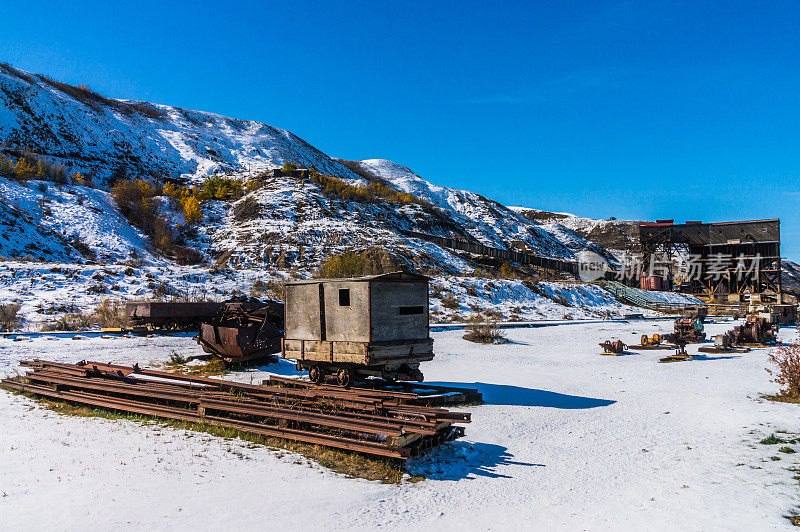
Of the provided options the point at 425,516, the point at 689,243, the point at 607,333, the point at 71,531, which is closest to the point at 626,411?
the point at 425,516

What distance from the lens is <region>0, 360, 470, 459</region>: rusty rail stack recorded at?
6922mm

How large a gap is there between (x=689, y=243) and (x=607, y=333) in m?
39.4

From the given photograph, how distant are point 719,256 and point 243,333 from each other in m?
57.5

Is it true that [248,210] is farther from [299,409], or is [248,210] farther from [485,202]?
[485,202]

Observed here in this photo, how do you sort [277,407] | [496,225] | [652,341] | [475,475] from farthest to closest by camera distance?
[496,225] < [652,341] < [277,407] < [475,475]

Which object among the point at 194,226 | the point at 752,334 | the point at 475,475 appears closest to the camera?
the point at 475,475

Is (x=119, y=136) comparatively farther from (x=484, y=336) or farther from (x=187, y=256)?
(x=484, y=336)

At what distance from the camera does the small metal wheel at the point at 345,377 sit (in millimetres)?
10047

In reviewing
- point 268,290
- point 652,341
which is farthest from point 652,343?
point 268,290

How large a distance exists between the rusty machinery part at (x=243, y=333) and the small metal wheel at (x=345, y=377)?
4.69 m

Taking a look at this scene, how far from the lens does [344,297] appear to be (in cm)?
1012

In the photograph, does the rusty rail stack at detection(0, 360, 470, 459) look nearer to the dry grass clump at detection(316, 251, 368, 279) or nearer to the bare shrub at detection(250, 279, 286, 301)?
the dry grass clump at detection(316, 251, 368, 279)

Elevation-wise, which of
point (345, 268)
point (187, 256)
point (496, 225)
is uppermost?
point (496, 225)

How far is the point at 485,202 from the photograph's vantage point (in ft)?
359
